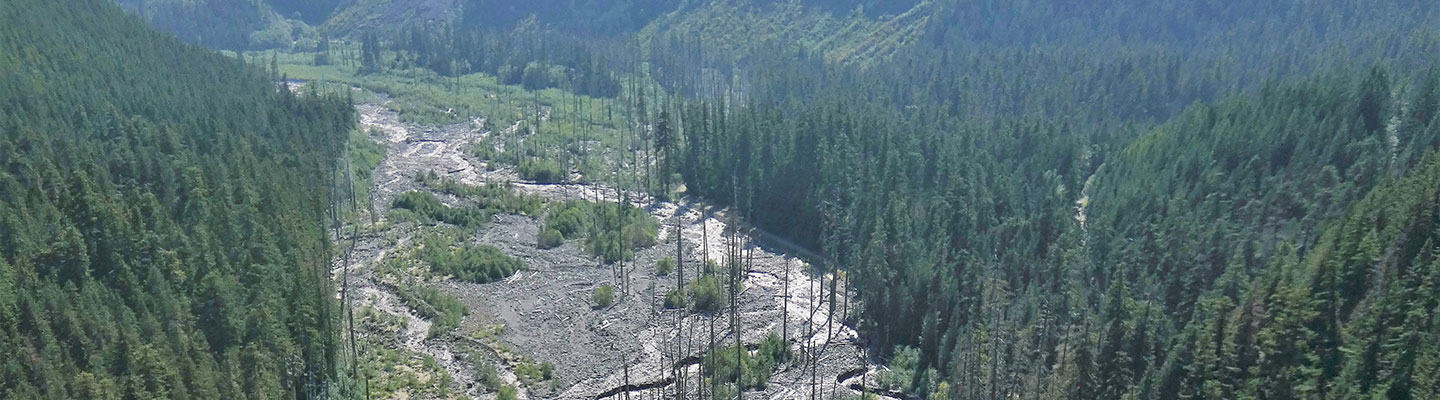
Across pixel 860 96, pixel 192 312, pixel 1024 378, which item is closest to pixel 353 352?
pixel 192 312

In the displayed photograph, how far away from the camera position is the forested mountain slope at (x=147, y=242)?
63.2 metres

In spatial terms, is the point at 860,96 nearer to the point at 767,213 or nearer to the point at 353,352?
the point at 767,213

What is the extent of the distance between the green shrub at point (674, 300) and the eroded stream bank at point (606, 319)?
4.76ft

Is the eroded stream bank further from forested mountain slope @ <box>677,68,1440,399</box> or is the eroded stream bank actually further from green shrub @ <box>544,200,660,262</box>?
forested mountain slope @ <box>677,68,1440,399</box>

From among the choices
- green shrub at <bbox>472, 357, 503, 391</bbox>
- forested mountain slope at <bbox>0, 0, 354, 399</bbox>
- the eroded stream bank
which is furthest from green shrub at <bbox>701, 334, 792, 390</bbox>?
forested mountain slope at <bbox>0, 0, 354, 399</bbox>

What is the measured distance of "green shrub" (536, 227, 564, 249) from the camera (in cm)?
12506

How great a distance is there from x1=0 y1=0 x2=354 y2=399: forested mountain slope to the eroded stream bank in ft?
34.2

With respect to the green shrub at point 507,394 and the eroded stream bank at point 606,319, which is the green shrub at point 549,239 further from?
the green shrub at point 507,394

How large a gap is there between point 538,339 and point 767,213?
46343 mm

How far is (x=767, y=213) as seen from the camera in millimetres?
135750

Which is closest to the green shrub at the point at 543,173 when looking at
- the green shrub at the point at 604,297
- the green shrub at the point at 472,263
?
the green shrub at the point at 472,263

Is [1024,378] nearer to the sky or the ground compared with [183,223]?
nearer to the ground

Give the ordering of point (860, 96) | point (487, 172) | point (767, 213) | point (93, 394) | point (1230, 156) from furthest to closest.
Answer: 1. point (860, 96)
2. point (487, 172)
3. point (767, 213)
4. point (1230, 156)
5. point (93, 394)

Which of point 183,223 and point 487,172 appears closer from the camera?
point 183,223
